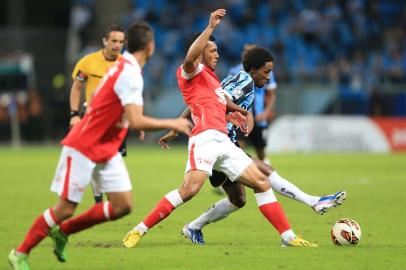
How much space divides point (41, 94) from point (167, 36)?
4838mm

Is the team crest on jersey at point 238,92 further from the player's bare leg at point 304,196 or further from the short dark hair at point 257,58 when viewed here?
the player's bare leg at point 304,196

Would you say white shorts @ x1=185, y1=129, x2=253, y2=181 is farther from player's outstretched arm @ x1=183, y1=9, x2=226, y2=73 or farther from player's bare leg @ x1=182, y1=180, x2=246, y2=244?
player's outstretched arm @ x1=183, y1=9, x2=226, y2=73

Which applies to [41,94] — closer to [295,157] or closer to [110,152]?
[295,157]

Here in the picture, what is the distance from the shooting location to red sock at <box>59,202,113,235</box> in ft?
27.8

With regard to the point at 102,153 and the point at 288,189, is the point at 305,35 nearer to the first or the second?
the point at 288,189

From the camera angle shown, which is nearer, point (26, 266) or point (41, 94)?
point (26, 266)

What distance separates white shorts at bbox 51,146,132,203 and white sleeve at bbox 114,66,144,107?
0.60 m

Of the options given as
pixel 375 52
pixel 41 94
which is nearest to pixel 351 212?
pixel 375 52

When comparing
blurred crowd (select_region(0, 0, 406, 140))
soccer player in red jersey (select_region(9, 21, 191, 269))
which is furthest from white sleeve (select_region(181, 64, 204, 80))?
blurred crowd (select_region(0, 0, 406, 140))

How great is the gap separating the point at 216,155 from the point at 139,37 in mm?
1883

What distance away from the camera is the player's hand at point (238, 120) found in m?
10.3

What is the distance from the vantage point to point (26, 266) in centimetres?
812

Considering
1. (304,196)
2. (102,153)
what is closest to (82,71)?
(304,196)

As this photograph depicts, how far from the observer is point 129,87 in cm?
A: 815
